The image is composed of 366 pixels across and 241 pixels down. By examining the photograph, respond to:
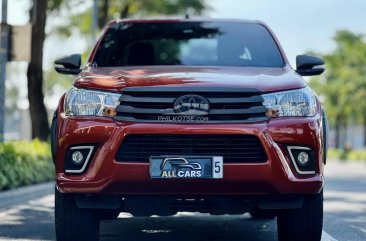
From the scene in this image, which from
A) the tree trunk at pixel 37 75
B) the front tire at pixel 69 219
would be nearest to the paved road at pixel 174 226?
the front tire at pixel 69 219

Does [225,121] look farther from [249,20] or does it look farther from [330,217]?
[330,217]

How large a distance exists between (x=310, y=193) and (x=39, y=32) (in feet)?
39.4

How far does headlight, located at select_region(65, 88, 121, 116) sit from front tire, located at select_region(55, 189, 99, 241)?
0.62 metres

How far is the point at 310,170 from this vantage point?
5.65 metres

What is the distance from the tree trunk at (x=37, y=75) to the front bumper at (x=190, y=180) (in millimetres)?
11385

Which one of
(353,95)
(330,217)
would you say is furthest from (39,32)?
(353,95)

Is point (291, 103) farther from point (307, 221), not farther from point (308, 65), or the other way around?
point (308, 65)

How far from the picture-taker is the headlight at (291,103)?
18.6 feet

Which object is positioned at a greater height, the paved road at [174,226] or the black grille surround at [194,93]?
the black grille surround at [194,93]

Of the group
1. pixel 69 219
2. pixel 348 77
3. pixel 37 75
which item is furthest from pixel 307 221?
pixel 348 77

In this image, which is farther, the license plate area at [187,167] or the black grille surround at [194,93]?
the black grille surround at [194,93]

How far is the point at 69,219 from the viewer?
5.92 metres

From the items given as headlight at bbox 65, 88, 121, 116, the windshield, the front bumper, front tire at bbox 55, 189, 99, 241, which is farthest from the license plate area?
the windshield

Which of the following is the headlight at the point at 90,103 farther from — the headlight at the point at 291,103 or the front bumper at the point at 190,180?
the headlight at the point at 291,103
